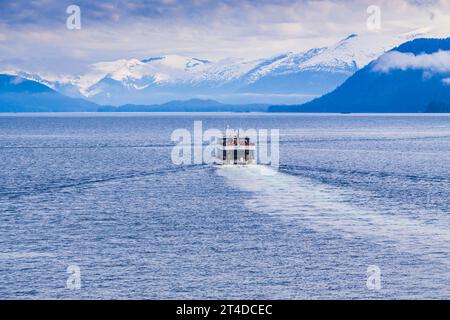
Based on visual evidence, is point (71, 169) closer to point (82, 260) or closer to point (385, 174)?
point (385, 174)

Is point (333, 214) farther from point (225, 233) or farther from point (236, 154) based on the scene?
point (236, 154)

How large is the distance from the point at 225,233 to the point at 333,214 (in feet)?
42.5

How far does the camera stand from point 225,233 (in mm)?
63156

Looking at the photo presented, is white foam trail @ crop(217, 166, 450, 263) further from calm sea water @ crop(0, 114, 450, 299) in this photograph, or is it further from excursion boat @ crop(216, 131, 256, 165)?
excursion boat @ crop(216, 131, 256, 165)

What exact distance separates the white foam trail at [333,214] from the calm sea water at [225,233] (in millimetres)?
142

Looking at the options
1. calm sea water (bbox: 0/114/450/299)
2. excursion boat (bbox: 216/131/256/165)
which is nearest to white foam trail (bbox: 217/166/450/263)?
calm sea water (bbox: 0/114/450/299)

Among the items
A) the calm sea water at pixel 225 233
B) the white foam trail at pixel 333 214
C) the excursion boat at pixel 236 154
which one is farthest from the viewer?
the excursion boat at pixel 236 154

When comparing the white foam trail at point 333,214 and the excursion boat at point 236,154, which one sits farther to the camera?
the excursion boat at point 236,154

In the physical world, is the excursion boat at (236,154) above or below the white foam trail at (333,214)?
above

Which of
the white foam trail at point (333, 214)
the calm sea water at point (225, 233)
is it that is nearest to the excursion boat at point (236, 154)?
the calm sea water at point (225, 233)

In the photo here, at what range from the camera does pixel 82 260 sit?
53.6 metres

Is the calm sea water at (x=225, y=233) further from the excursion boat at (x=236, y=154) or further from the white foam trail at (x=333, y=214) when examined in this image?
the excursion boat at (x=236, y=154)

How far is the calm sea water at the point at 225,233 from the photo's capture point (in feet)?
157
